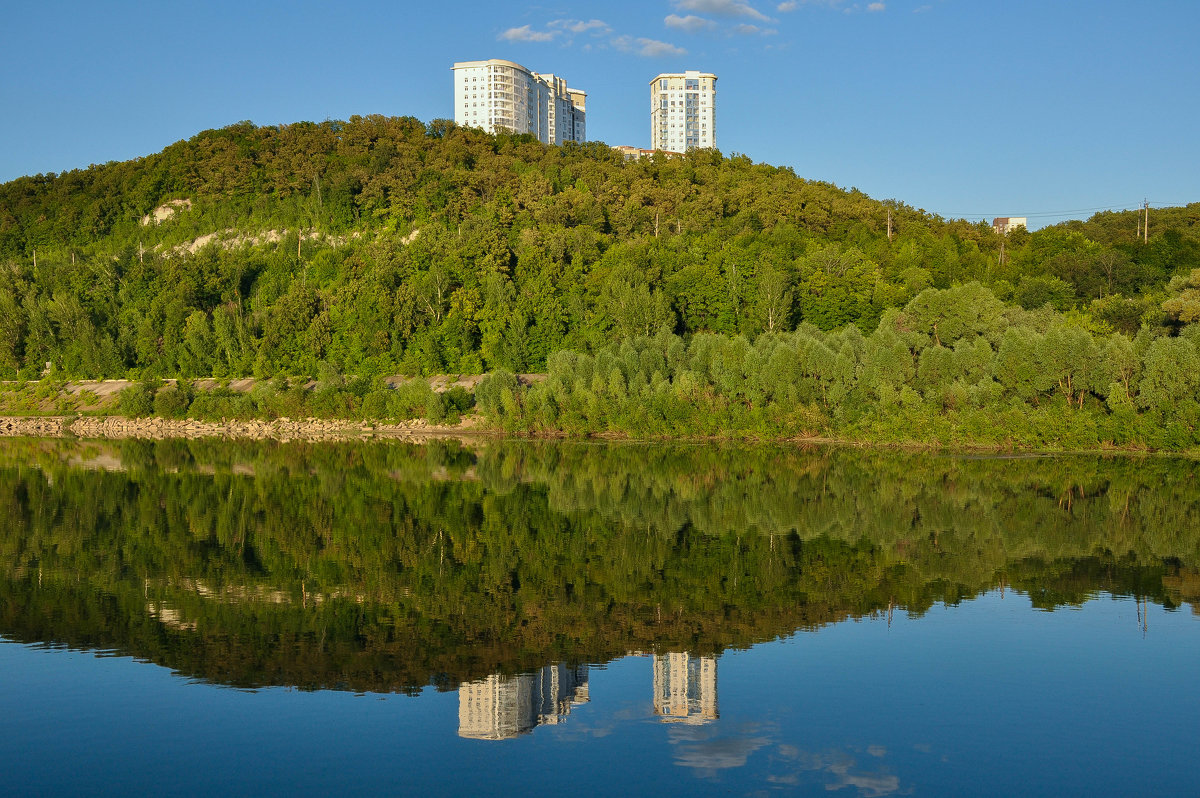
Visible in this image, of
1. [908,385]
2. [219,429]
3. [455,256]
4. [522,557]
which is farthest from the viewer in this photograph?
[455,256]

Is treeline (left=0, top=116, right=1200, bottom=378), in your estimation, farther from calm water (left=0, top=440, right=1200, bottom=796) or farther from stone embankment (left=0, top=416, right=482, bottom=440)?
calm water (left=0, top=440, right=1200, bottom=796)

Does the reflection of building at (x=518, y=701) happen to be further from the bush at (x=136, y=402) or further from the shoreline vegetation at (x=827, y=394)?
the bush at (x=136, y=402)

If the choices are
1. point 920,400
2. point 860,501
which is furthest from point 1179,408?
point 860,501

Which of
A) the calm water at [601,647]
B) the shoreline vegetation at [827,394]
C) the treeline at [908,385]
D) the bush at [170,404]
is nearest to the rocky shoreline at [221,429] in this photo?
the shoreline vegetation at [827,394]

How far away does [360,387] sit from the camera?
69500 millimetres

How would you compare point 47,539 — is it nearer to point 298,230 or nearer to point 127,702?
point 127,702

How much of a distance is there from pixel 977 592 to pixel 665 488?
15269 millimetres

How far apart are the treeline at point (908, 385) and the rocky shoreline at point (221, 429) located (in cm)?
660

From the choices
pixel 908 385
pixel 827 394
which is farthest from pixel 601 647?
pixel 908 385

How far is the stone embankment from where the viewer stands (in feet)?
208

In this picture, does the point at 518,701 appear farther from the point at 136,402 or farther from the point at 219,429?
the point at 136,402

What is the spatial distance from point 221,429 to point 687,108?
144 meters

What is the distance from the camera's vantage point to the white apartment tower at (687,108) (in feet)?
624

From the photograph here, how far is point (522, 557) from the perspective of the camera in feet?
63.4
